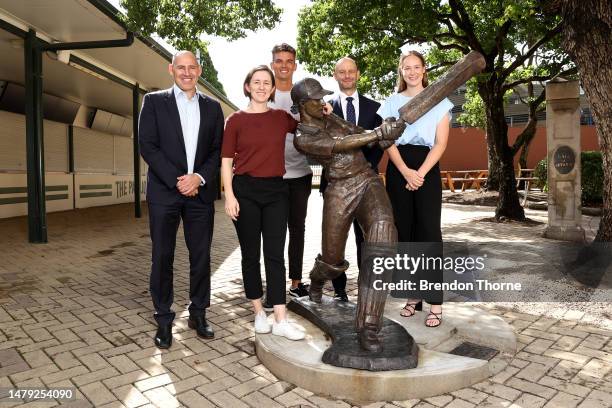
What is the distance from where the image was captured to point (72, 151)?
47.8 ft

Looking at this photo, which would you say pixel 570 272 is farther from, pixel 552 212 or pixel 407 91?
pixel 407 91

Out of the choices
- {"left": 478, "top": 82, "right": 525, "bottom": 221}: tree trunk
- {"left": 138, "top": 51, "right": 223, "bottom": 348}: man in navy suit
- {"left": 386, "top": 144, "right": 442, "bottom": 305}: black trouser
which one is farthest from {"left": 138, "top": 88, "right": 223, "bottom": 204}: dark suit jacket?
{"left": 478, "top": 82, "right": 525, "bottom": 221}: tree trunk

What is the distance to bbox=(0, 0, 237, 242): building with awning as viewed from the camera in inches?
307

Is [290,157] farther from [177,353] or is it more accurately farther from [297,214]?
[177,353]

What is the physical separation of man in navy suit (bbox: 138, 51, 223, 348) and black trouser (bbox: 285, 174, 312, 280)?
32.7 inches

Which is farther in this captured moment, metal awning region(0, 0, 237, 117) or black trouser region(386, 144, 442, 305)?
metal awning region(0, 0, 237, 117)

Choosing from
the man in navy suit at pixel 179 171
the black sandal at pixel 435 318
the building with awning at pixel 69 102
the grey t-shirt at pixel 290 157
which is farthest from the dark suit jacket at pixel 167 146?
the building with awning at pixel 69 102

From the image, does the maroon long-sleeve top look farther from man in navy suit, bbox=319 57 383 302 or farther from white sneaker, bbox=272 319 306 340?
white sneaker, bbox=272 319 306 340

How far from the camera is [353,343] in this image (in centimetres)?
298

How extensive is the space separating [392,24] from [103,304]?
358 inches

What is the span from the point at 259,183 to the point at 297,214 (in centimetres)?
106

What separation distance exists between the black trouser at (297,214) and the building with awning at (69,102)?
4.85 m

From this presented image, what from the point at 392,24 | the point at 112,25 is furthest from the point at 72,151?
the point at 392,24

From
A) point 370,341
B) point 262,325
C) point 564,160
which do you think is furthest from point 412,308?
point 564,160
